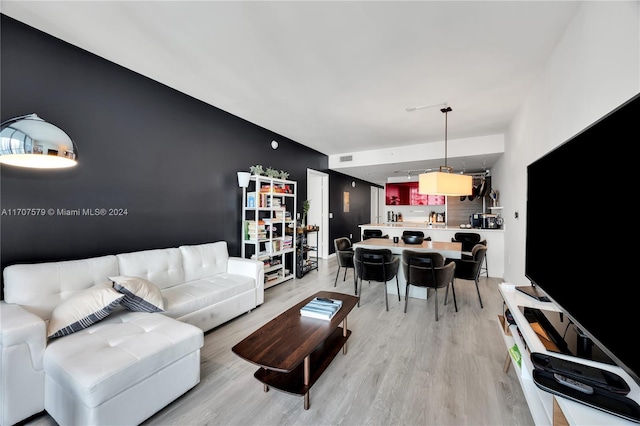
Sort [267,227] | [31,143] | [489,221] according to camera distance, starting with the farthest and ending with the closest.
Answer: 1. [489,221]
2. [267,227]
3. [31,143]

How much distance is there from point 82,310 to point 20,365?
0.37 metres

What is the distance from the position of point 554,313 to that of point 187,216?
370cm

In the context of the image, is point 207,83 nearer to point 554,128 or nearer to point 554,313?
point 554,128

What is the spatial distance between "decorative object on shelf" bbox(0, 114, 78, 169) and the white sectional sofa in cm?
82

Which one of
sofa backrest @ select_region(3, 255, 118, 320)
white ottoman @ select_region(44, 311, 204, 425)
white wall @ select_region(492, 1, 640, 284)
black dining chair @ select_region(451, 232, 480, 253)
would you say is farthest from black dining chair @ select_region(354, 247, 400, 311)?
sofa backrest @ select_region(3, 255, 118, 320)

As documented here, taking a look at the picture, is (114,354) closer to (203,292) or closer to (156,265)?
(203,292)

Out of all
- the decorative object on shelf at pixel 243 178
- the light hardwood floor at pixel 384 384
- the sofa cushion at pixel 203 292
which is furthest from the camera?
the decorative object on shelf at pixel 243 178

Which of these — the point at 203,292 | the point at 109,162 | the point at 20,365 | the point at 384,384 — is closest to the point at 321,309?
the point at 384,384

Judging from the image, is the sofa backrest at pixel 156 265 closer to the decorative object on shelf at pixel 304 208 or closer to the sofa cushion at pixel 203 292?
the sofa cushion at pixel 203 292

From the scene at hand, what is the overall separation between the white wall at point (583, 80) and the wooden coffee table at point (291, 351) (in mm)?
1750

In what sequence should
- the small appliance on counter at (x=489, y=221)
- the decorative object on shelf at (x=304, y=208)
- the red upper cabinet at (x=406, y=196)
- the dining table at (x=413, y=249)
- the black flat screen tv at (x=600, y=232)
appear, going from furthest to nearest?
1. the red upper cabinet at (x=406, y=196)
2. the decorative object on shelf at (x=304, y=208)
3. the small appliance on counter at (x=489, y=221)
4. the dining table at (x=413, y=249)
5. the black flat screen tv at (x=600, y=232)

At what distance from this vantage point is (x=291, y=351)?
A: 160 cm

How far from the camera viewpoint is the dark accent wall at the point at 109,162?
2025mm

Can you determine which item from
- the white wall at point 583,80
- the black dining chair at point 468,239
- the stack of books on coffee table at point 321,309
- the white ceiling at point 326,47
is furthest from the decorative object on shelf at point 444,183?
the stack of books on coffee table at point 321,309
